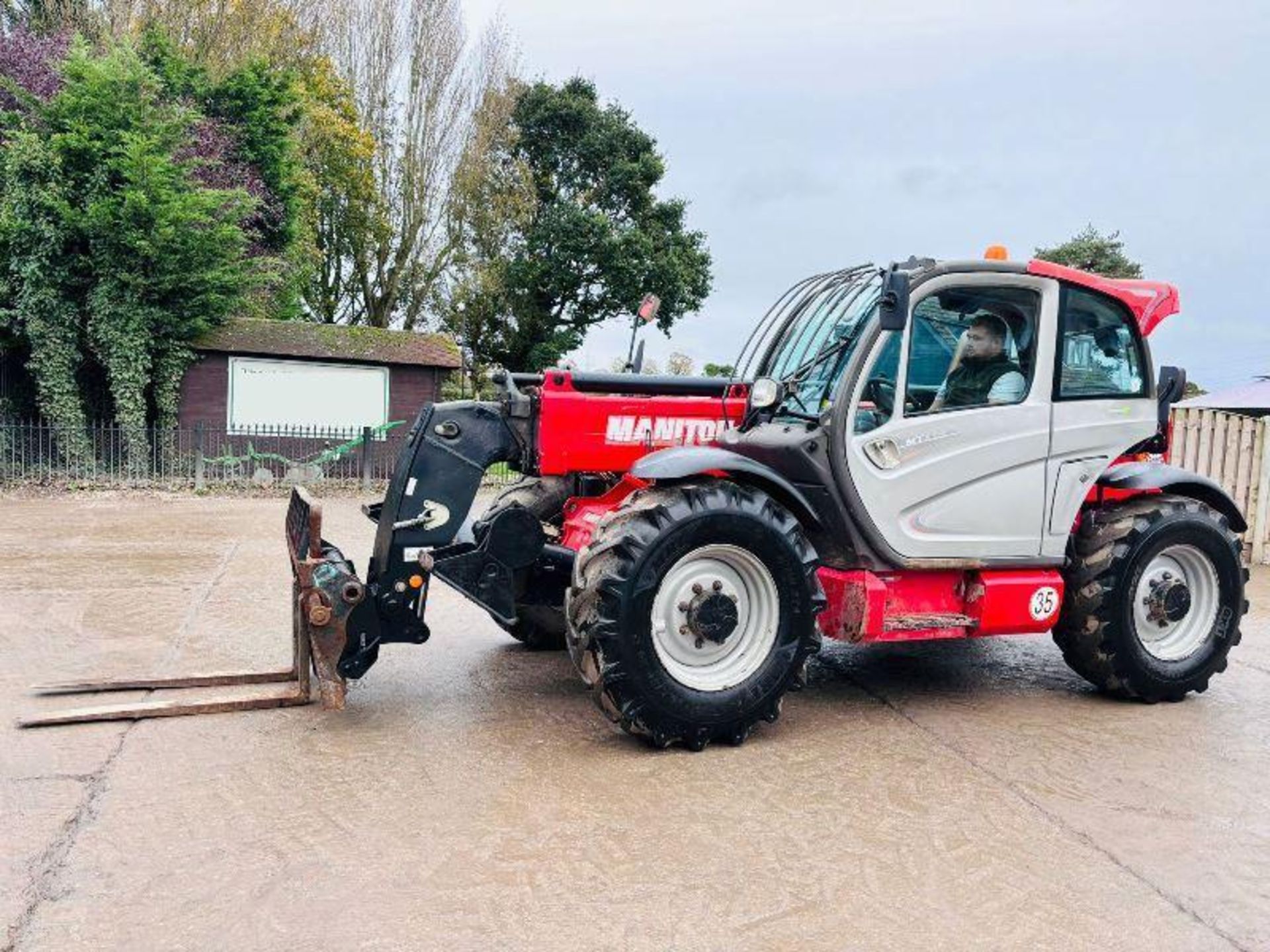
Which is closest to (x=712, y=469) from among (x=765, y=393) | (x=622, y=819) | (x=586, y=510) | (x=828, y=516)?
(x=765, y=393)

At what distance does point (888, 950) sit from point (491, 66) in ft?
97.9

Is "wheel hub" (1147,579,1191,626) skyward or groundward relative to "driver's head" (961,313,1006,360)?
groundward

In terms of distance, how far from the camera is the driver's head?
5262 millimetres

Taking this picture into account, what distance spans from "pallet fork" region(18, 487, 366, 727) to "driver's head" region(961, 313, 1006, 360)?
335cm

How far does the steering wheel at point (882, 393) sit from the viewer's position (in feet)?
16.2

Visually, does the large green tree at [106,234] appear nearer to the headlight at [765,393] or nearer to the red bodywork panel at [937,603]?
the headlight at [765,393]

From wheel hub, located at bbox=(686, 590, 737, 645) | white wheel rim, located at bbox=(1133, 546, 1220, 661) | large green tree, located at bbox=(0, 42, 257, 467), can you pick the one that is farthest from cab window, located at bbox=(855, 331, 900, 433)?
large green tree, located at bbox=(0, 42, 257, 467)

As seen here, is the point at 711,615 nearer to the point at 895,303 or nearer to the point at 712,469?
the point at 712,469

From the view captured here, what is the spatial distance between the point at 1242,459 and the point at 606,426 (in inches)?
391

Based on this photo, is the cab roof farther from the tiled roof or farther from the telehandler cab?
the tiled roof

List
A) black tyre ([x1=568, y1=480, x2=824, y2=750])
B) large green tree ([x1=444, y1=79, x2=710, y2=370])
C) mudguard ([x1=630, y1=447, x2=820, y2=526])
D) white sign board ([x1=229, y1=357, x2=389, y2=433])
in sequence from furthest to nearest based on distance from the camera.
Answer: large green tree ([x1=444, y1=79, x2=710, y2=370]), white sign board ([x1=229, y1=357, x2=389, y2=433]), mudguard ([x1=630, y1=447, x2=820, y2=526]), black tyre ([x1=568, y1=480, x2=824, y2=750])

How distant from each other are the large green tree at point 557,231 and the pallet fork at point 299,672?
75.3 ft

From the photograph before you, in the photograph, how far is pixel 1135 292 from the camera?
562cm

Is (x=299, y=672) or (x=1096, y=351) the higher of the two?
(x=1096, y=351)
